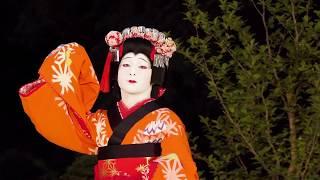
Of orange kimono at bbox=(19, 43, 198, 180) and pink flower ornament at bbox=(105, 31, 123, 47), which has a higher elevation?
pink flower ornament at bbox=(105, 31, 123, 47)

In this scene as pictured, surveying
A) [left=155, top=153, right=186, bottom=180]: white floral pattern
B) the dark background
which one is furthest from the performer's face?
the dark background

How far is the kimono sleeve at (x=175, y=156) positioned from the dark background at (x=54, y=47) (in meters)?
2.09

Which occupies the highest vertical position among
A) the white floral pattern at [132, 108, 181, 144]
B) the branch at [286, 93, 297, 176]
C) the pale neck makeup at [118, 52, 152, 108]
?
the pale neck makeup at [118, 52, 152, 108]

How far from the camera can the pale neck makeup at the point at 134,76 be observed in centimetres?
354

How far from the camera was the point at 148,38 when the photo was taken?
3607 millimetres

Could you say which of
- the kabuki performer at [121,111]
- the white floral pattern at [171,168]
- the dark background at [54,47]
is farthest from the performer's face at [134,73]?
the dark background at [54,47]

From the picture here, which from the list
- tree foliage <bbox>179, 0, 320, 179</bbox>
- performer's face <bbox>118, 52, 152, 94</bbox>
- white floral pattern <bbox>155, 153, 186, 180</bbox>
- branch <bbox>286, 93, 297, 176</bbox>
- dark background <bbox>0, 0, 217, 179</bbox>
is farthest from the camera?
dark background <bbox>0, 0, 217, 179</bbox>

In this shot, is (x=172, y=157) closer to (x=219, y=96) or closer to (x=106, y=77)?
(x=106, y=77)

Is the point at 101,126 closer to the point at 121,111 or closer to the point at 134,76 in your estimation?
the point at 121,111

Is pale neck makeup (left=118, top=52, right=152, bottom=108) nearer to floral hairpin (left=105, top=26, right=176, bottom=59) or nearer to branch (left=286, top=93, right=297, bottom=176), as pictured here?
floral hairpin (left=105, top=26, right=176, bottom=59)

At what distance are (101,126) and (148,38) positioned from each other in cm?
46

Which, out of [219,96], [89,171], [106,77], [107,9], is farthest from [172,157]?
[107,9]

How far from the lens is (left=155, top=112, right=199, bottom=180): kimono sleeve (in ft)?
11.1

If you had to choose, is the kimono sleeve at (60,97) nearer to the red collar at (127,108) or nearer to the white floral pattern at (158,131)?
the red collar at (127,108)
